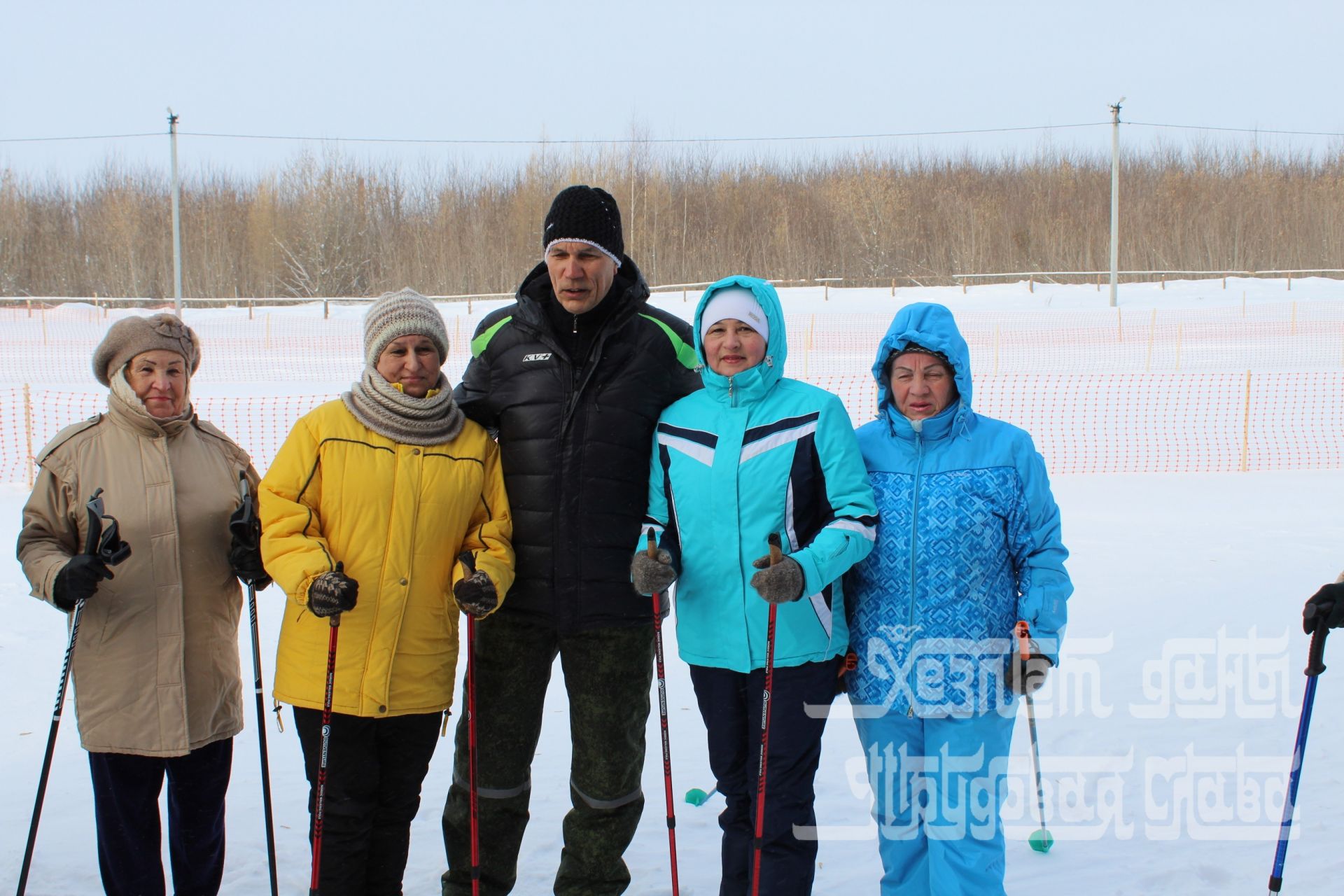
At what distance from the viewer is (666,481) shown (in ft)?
9.20

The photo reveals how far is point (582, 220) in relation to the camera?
291 centimetres

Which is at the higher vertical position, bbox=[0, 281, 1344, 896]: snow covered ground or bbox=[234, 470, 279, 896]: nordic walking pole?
bbox=[234, 470, 279, 896]: nordic walking pole

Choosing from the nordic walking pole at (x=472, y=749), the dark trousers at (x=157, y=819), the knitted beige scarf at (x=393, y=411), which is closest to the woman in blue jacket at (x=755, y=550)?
the nordic walking pole at (x=472, y=749)

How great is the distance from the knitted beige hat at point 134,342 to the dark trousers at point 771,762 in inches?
62.2

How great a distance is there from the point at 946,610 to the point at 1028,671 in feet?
0.79

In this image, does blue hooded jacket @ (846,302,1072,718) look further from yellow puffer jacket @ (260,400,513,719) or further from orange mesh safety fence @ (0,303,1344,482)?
orange mesh safety fence @ (0,303,1344,482)

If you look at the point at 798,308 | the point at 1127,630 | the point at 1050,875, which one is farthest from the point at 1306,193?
the point at 1050,875

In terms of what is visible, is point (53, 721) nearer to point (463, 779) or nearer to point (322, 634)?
point (322, 634)

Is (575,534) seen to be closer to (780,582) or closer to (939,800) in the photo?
(780,582)

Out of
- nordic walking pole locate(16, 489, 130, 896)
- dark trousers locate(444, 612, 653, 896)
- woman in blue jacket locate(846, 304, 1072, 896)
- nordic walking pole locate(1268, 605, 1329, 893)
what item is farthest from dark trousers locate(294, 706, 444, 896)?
nordic walking pole locate(1268, 605, 1329, 893)

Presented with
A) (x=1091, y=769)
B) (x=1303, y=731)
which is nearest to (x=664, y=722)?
(x=1303, y=731)

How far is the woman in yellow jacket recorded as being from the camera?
2.63 metres

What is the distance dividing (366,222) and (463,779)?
123 ft

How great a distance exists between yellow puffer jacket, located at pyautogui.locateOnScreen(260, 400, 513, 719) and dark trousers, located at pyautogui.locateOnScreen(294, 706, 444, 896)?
0.20 ft
